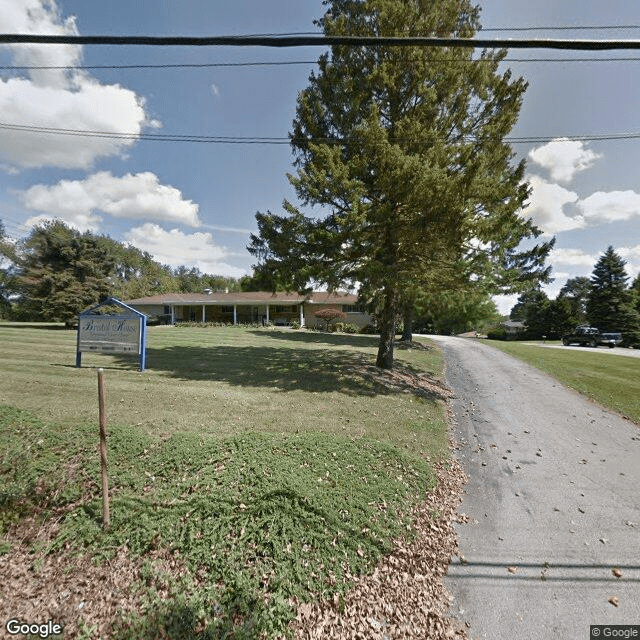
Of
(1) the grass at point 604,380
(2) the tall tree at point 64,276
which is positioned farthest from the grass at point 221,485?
(2) the tall tree at point 64,276

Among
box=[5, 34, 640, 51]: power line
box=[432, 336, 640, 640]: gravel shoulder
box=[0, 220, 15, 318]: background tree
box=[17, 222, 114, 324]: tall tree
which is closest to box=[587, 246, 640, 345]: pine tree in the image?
box=[432, 336, 640, 640]: gravel shoulder

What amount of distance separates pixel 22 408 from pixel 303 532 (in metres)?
5.65

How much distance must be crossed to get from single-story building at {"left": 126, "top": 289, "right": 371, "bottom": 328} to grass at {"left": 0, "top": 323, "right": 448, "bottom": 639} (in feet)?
81.5

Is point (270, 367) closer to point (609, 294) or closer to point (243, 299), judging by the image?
point (243, 299)

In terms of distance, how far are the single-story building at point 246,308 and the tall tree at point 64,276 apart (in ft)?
29.0

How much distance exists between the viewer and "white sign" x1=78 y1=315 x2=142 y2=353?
8328 mm

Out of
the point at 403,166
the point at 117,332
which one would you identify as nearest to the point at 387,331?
the point at 403,166

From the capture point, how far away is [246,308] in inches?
1363

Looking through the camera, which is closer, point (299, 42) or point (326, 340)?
point (299, 42)
